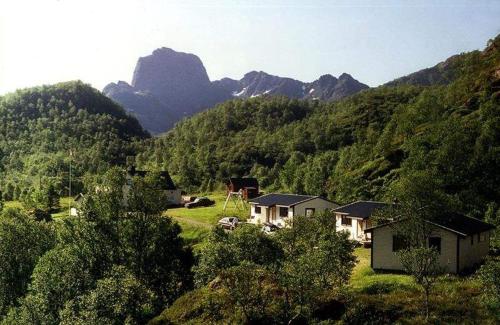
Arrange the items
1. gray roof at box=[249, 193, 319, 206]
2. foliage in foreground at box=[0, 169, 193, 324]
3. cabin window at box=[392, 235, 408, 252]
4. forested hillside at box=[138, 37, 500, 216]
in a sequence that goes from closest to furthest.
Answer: foliage in foreground at box=[0, 169, 193, 324] < cabin window at box=[392, 235, 408, 252] < forested hillside at box=[138, 37, 500, 216] < gray roof at box=[249, 193, 319, 206]

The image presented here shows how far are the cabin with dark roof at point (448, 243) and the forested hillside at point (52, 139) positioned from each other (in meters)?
82.5

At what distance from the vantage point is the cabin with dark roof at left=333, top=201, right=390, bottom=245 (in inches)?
1901

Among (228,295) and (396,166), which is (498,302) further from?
(396,166)

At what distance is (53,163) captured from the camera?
419 ft

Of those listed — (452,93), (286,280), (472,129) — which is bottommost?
(286,280)

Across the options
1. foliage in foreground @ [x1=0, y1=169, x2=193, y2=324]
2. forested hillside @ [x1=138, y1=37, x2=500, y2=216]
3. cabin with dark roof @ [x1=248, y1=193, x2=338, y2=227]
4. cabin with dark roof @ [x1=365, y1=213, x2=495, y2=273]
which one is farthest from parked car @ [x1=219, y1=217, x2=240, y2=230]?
cabin with dark roof @ [x1=365, y1=213, x2=495, y2=273]

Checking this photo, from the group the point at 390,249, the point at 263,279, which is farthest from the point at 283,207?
the point at 263,279

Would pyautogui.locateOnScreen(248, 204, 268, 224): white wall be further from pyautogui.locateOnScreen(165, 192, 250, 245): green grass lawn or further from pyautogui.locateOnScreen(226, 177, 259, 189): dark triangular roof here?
pyautogui.locateOnScreen(226, 177, 259, 189): dark triangular roof

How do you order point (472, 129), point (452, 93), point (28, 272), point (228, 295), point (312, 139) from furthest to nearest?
1. point (312, 139)
2. point (452, 93)
3. point (472, 129)
4. point (28, 272)
5. point (228, 295)

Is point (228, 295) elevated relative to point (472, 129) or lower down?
lower down

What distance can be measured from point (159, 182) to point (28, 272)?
42.6 ft

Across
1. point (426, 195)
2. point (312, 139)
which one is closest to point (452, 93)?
point (312, 139)

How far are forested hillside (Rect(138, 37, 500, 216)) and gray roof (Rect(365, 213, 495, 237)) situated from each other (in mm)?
1356

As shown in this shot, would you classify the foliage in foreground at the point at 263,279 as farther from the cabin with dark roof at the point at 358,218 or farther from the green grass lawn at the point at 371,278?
the cabin with dark roof at the point at 358,218
